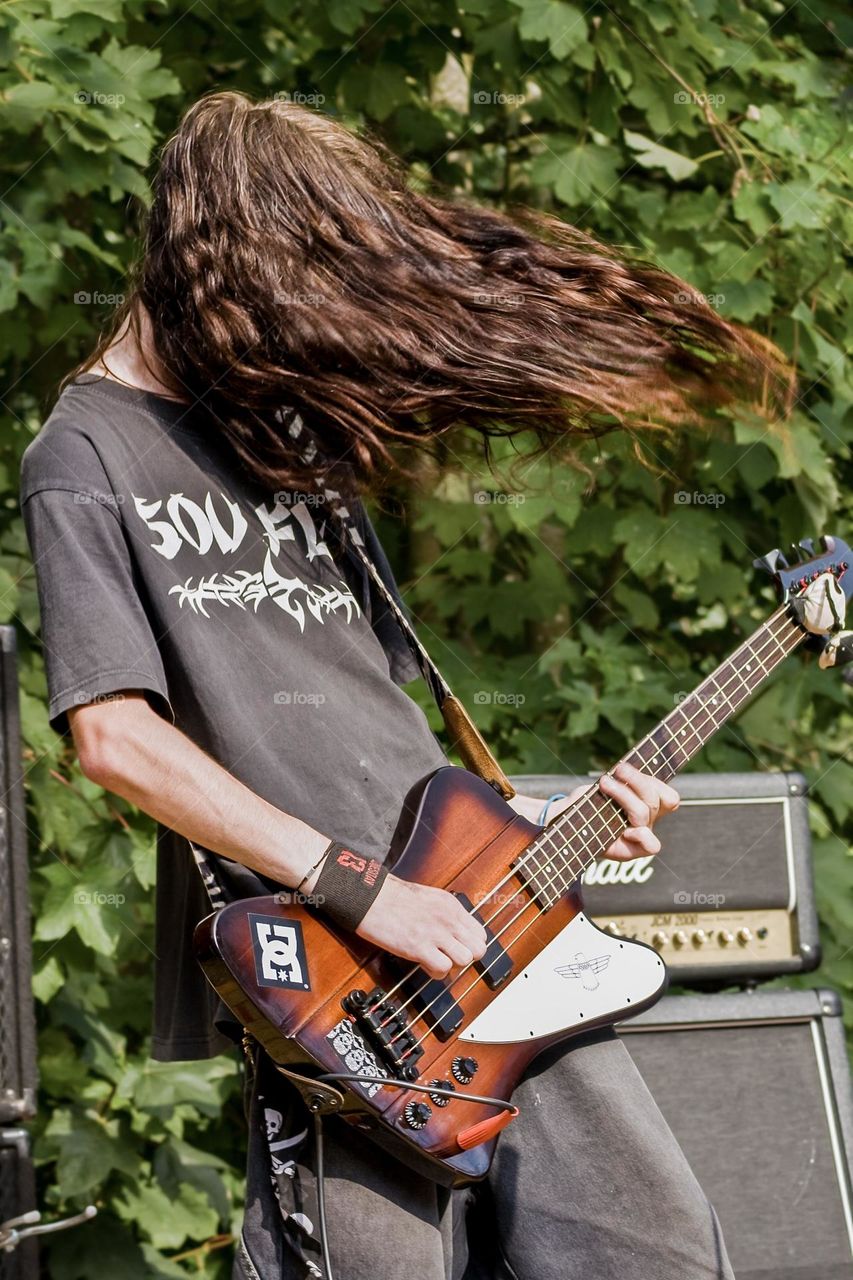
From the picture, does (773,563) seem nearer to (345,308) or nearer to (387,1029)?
(345,308)

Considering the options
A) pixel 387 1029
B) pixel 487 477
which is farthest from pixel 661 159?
pixel 387 1029

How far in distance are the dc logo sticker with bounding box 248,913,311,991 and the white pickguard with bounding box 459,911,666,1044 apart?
0.82ft

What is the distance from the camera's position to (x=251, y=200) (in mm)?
1684

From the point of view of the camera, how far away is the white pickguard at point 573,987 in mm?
1711

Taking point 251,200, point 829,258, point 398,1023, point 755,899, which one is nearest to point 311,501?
point 251,200

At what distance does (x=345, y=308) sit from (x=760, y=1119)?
5.10ft

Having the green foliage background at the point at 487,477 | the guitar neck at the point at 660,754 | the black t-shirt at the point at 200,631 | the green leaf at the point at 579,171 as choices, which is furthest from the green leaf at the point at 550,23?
the black t-shirt at the point at 200,631

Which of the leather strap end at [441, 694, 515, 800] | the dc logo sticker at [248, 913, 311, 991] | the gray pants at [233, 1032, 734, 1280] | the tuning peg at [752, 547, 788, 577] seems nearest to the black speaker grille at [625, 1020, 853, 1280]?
the gray pants at [233, 1032, 734, 1280]

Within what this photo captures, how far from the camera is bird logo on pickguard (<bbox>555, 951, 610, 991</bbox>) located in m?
1.79

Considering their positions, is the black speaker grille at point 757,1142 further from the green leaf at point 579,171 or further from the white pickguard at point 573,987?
the green leaf at point 579,171

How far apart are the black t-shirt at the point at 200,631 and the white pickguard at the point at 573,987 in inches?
9.9

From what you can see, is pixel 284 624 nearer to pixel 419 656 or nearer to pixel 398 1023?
pixel 419 656

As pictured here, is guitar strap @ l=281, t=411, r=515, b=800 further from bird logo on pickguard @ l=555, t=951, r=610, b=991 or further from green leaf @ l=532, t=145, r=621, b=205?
green leaf @ l=532, t=145, r=621, b=205

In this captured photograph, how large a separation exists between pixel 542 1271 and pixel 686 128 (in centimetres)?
242
